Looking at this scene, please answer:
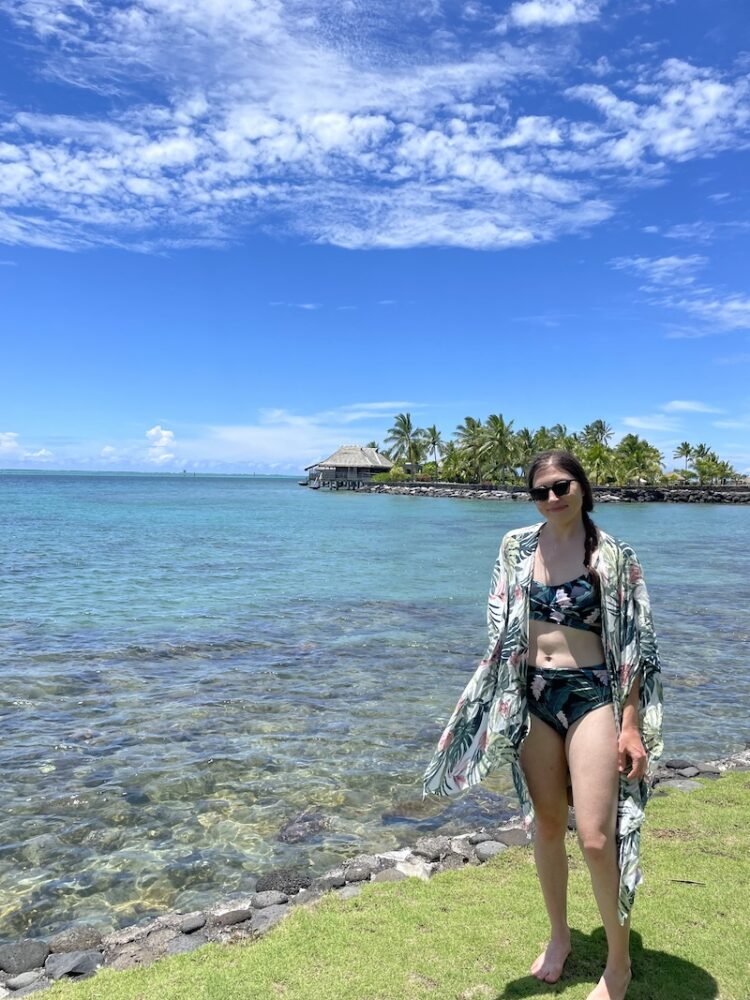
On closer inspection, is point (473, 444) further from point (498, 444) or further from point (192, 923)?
point (192, 923)

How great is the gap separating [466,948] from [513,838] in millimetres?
1784

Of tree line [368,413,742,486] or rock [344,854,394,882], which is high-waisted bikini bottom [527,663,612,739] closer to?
rock [344,854,394,882]

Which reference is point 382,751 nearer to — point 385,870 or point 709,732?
point 385,870

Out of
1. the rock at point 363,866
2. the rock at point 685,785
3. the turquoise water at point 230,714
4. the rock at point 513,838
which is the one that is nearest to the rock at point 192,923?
the turquoise water at point 230,714

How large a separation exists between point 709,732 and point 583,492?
7.08m

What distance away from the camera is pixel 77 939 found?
4.77 meters

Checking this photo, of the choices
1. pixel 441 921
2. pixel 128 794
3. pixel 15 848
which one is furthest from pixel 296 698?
pixel 441 921

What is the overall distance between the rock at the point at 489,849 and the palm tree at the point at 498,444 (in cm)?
8846

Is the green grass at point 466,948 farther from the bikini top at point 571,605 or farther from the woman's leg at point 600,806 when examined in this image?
the bikini top at point 571,605

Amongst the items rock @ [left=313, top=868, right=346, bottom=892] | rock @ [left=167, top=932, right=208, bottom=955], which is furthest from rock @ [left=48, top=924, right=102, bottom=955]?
rock @ [left=313, top=868, right=346, bottom=892]

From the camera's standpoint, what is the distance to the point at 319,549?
109ft

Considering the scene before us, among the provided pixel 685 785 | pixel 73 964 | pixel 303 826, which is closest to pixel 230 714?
pixel 303 826

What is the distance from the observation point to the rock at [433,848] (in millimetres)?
5402

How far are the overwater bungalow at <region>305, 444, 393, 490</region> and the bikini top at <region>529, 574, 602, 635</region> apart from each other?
108 metres
